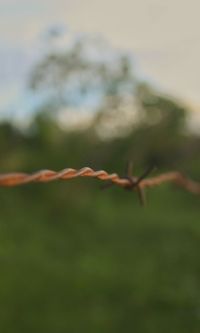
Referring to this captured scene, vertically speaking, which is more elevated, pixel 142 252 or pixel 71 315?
pixel 71 315

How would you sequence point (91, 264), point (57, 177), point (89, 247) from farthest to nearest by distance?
point (89, 247)
point (91, 264)
point (57, 177)

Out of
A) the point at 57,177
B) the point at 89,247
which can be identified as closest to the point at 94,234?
the point at 89,247

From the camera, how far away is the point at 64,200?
8.83 metres

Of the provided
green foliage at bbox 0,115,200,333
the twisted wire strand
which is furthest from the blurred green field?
the twisted wire strand

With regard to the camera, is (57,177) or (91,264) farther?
(91,264)

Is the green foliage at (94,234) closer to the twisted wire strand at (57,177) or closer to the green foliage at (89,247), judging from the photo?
the green foliage at (89,247)

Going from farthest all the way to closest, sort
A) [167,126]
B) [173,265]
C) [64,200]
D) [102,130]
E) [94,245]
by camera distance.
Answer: [167,126], [102,130], [64,200], [94,245], [173,265]

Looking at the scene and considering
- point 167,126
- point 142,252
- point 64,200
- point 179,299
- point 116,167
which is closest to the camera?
point 179,299

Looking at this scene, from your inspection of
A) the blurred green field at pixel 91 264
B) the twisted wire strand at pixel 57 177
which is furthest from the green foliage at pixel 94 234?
the twisted wire strand at pixel 57 177

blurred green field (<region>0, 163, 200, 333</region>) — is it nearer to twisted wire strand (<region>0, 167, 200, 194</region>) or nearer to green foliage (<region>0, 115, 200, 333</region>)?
green foliage (<region>0, 115, 200, 333</region>)

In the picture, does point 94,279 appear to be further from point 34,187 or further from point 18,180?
point 18,180

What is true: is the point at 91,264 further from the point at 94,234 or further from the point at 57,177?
the point at 57,177

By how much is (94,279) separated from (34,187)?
3515 millimetres

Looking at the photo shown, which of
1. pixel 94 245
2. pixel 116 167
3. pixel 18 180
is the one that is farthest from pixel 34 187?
pixel 18 180
